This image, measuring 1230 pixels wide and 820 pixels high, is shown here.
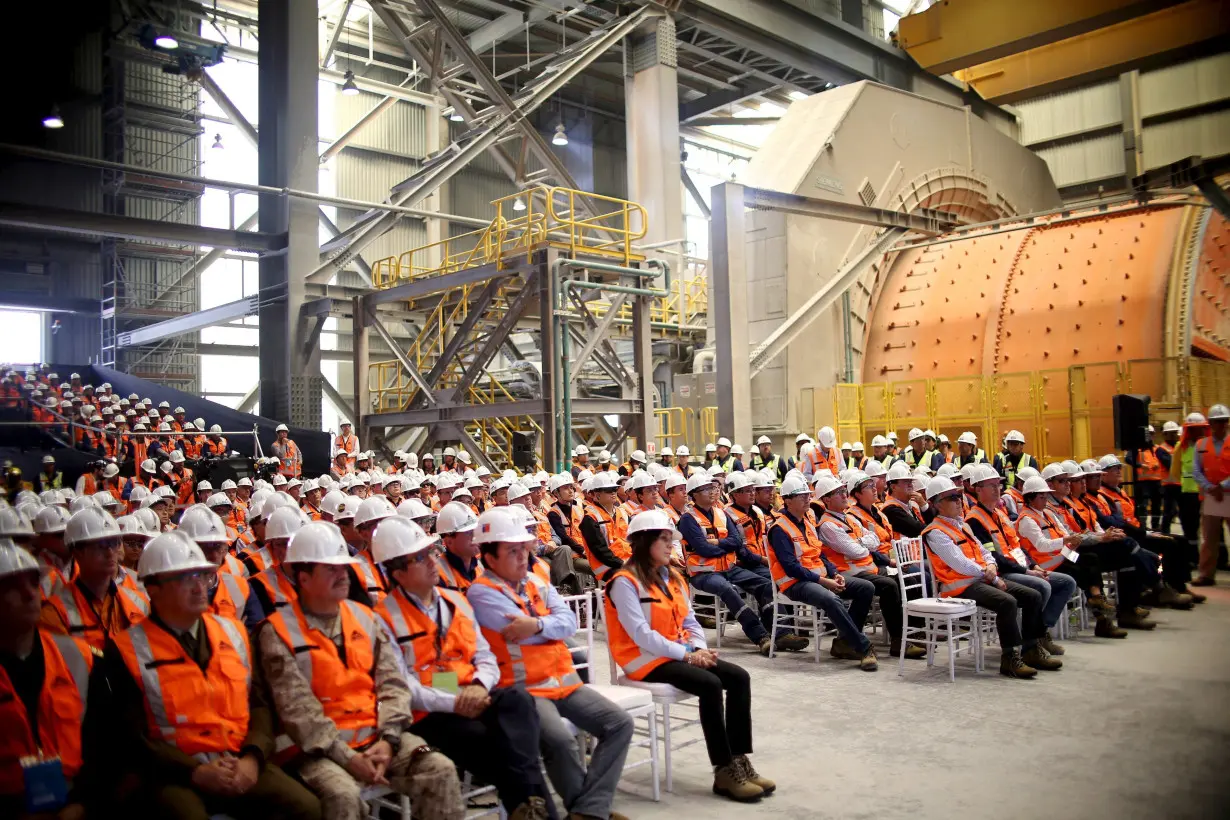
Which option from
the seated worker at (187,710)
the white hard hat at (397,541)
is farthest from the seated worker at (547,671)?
the seated worker at (187,710)

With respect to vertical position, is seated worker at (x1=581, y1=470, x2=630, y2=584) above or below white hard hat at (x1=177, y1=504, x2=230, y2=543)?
below

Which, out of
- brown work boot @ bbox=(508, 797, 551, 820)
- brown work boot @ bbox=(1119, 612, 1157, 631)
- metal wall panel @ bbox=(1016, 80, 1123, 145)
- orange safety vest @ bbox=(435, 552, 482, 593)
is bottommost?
brown work boot @ bbox=(1119, 612, 1157, 631)

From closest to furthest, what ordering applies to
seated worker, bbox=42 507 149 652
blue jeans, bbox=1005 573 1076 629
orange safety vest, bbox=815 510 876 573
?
seated worker, bbox=42 507 149 652 → blue jeans, bbox=1005 573 1076 629 → orange safety vest, bbox=815 510 876 573

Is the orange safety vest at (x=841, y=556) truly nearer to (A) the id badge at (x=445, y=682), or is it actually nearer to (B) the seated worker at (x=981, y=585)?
(B) the seated worker at (x=981, y=585)

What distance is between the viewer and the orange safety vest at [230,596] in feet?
18.0

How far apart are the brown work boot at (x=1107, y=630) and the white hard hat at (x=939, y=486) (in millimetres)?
2202

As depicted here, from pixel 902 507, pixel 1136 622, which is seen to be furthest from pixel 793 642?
pixel 1136 622

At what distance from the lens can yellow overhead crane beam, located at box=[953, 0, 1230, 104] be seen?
2446 mm

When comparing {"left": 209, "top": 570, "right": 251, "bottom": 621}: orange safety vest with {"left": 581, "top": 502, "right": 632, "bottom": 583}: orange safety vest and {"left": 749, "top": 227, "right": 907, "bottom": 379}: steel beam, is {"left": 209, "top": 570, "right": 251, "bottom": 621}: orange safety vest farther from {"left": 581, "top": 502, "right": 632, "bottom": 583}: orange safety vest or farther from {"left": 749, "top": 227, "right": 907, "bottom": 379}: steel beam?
{"left": 749, "top": 227, "right": 907, "bottom": 379}: steel beam

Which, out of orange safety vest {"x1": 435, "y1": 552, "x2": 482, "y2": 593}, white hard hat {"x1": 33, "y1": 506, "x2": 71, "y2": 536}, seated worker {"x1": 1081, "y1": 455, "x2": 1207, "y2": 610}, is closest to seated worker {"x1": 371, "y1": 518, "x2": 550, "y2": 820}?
orange safety vest {"x1": 435, "y1": 552, "x2": 482, "y2": 593}

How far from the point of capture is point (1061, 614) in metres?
8.41

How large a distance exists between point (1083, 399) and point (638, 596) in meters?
12.8

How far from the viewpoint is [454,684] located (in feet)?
13.6

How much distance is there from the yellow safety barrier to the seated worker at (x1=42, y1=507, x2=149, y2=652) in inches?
576
